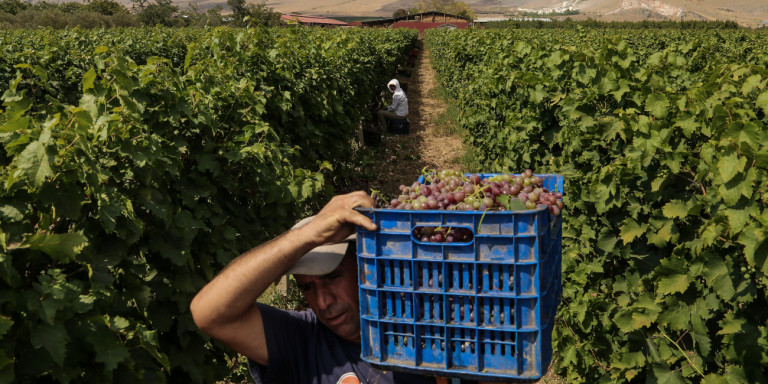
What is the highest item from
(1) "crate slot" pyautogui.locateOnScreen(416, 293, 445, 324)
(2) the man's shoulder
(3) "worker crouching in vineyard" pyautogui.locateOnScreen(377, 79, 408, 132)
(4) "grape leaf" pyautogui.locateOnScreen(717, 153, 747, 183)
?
(4) "grape leaf" pyautogui.locateOnScreen(717, 153, 747, 183)

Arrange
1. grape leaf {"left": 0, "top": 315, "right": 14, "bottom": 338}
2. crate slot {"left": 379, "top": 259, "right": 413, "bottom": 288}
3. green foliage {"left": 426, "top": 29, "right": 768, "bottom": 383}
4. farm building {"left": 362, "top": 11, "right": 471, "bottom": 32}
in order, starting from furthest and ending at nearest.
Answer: farm building {"left": 362, "top": 11, "right": 471, "bottom": 32}, green foliage {"left": 426, "top": 29, "right": 768, "bottom": 383}, crate slot {"left": 379, "top": 259, "right": 413, "bottom": 288}, grape leaf {"left": 0, "top": 315, "right": 14, "bottom": 338}

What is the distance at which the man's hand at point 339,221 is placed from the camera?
74.7 inches

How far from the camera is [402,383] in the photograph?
2211 millimetres

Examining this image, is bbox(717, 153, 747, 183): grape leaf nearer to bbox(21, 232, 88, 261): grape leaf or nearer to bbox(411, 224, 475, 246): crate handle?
bbox(411, 224, 475, 246): crate handle

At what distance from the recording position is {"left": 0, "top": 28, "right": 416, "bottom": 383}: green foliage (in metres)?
1.96

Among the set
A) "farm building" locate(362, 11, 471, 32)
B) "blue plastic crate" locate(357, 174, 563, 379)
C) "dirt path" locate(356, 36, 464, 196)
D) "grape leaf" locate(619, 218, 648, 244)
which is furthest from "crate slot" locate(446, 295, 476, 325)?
"farm building" locate(362, 11, 471, 32)

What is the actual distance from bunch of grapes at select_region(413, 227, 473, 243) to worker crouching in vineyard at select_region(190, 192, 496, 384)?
0.62 feet

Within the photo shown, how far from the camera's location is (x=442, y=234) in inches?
73.5

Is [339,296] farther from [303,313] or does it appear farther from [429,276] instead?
[429,276]

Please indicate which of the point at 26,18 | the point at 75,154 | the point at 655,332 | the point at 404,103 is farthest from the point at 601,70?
the point at 26,18

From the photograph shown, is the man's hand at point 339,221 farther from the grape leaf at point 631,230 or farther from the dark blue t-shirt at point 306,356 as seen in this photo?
the grape leaf at point 631,230

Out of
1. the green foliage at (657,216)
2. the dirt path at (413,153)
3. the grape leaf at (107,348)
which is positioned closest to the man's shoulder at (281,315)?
the grape leaf at (107,348)

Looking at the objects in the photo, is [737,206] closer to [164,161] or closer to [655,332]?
[655,332]

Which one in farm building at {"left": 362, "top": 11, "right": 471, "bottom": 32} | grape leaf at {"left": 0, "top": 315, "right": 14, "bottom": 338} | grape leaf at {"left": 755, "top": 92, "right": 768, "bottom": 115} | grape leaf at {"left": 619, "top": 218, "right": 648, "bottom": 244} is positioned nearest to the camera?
grape leaf at {"left": 0, "top": 315, "right": 14, "bottom": 338}
